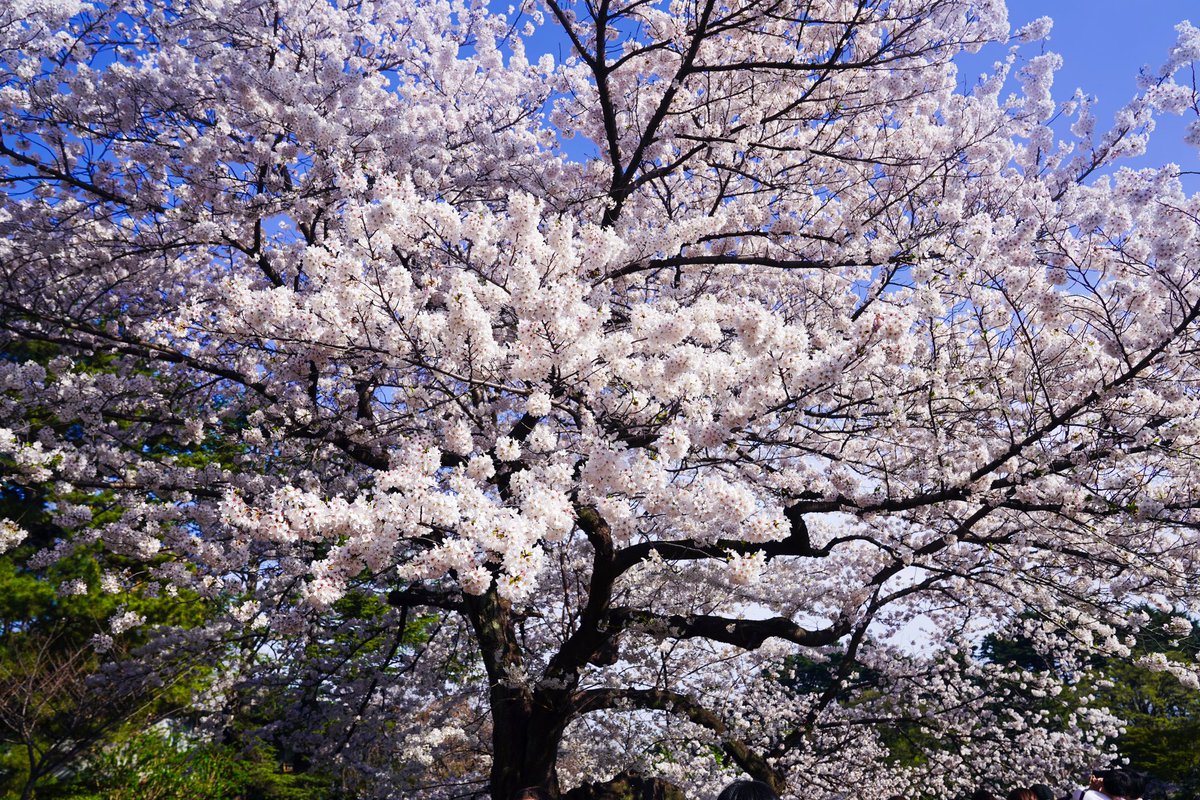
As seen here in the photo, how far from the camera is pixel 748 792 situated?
2609 millimetres

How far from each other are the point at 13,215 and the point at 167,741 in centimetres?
985

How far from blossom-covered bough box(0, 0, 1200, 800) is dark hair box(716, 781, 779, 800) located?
1.33 meters

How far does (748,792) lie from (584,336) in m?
2.62

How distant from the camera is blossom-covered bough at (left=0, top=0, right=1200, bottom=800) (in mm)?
4625

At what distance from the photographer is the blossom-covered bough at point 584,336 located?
462 centimetres

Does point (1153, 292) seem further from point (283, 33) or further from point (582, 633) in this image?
point (283, 33)

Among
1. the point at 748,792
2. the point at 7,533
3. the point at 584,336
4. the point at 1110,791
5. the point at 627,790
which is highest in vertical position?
the point at 584,336

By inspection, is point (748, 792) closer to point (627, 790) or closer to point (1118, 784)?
point (1118, 784)

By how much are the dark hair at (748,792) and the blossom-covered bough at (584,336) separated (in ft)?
4.38

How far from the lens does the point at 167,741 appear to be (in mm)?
13328

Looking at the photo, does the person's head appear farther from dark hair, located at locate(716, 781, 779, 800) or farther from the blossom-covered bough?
dark hair, located at locate(716, 781, 779, 800)

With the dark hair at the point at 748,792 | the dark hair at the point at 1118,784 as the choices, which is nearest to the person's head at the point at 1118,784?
the dark hair at the point at 1118,784

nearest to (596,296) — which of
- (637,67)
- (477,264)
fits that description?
(477,264)

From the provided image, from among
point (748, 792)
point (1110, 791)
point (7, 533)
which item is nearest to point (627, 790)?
point (1110, 791)
